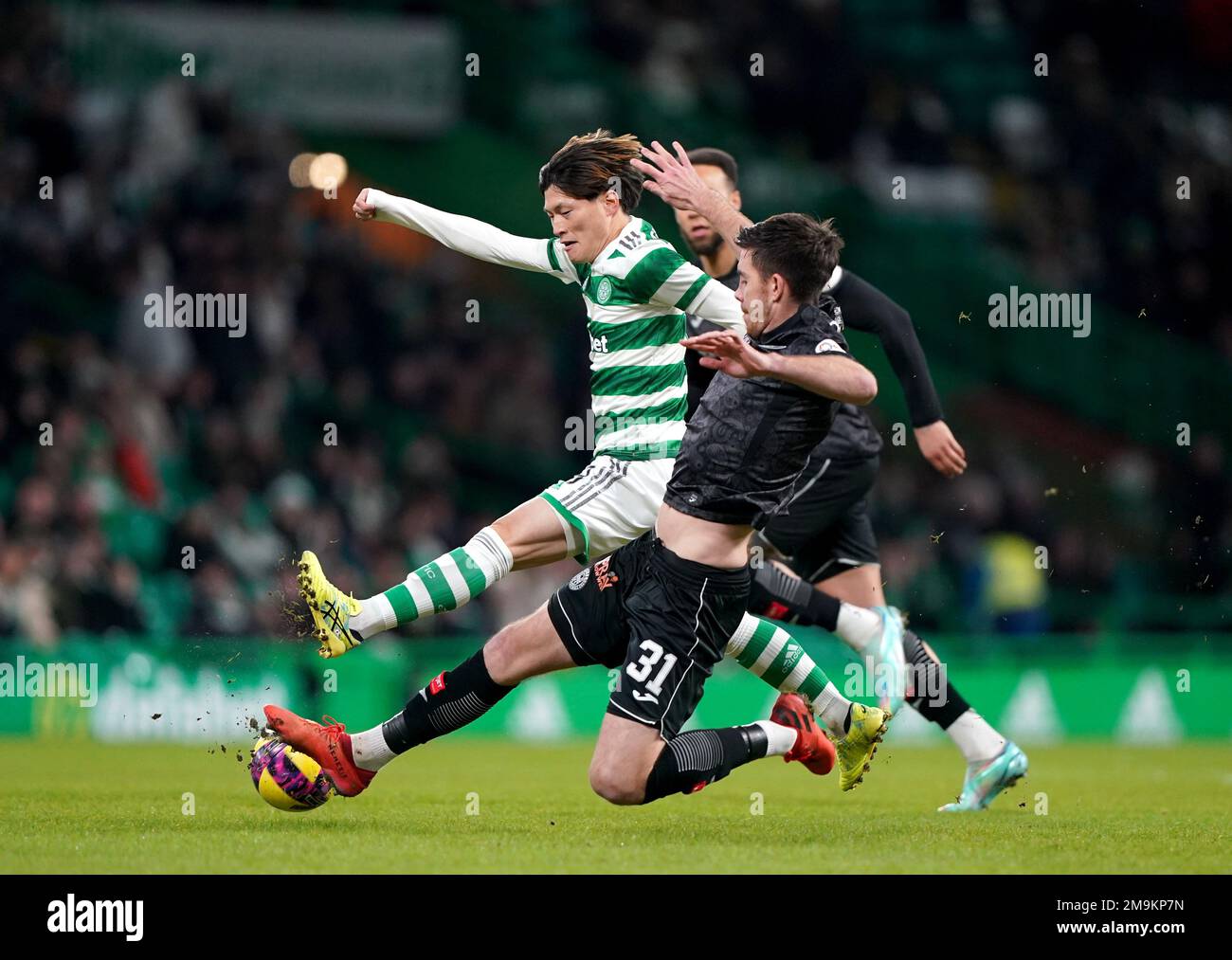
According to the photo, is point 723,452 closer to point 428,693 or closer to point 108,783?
point 428,693

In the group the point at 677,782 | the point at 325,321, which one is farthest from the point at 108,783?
the point at 325,321

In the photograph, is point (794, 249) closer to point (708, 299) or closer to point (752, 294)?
point (752, 294)

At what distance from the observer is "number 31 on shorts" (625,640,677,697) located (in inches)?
231

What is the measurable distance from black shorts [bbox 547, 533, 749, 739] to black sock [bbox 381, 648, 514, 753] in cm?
38

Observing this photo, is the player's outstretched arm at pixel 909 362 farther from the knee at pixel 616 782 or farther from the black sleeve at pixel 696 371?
the knee at pixel 616 782

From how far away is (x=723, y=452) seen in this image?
589cm

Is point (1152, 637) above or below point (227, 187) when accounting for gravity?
below

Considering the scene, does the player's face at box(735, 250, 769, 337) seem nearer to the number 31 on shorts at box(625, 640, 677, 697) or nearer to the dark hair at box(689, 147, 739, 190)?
the number 31 on shorts at box(625, 640, 677, 697)

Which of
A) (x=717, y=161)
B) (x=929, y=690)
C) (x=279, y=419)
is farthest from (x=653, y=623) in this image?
(x=279, y=419)

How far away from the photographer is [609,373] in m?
6.43

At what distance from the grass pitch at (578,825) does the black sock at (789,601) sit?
2.74 feet

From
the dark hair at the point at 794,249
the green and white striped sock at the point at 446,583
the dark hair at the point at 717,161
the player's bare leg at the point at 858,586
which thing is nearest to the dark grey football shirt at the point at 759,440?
the dark hair at the point at 794,249

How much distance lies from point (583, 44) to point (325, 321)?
5.27m

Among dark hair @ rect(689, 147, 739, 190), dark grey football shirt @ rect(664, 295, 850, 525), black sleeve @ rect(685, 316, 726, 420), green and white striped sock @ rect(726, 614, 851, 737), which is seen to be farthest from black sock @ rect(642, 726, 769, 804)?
dark hair @ rect(689, 147, 739, 190)
